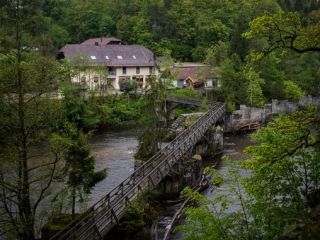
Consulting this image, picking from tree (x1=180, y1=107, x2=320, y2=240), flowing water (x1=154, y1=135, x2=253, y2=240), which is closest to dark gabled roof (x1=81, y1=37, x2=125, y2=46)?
flowing water (x1=154, y1=135, x2=253, y2=240)

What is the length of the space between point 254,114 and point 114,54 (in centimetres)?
2475

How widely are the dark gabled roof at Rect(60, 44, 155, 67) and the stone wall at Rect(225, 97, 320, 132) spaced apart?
67.8ft

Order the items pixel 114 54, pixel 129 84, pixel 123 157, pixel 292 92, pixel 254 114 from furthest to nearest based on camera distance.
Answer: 1. pixel 114 54
2. pixel 129 84
3. pixel 292 92
4. pixel 254 114
5. pixel 123 157

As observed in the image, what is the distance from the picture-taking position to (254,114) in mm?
60688

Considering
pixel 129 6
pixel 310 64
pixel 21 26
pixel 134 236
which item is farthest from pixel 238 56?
pixel 21 26

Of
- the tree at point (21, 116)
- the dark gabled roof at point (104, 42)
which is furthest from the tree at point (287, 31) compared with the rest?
the dark gabled roof at point (104, 42)

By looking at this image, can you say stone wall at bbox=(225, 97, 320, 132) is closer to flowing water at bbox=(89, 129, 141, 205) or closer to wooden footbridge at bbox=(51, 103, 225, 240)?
wooden footbridge at bbox=(51, 103, 225, 240)

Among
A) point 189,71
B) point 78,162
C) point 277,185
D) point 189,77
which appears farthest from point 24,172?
point 189,71

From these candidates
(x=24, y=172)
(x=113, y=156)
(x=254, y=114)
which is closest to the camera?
(x=24, y=172)

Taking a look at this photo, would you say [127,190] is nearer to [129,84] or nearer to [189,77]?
[129,84]

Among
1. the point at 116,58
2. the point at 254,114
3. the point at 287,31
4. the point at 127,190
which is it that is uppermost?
the point at 116,58

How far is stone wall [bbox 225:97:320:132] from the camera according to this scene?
5853 centimetres

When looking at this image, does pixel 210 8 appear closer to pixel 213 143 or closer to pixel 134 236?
pixel 213 143

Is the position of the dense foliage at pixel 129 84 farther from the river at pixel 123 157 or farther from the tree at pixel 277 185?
the river at pixel 123 157
